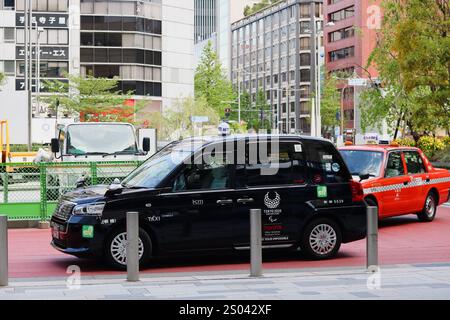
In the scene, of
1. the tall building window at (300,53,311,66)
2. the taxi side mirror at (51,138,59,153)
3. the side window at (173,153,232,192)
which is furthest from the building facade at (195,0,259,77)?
the side window at (173,153,232,192)

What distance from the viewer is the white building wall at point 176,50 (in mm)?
82938

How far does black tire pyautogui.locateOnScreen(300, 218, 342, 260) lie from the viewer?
12.7 m

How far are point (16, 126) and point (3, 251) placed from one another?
103ft

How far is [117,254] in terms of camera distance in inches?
456

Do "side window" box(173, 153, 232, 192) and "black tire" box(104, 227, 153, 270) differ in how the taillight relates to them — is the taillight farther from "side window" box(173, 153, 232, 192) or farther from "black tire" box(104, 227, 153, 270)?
"black tire" box(104, 227, 153, 270)

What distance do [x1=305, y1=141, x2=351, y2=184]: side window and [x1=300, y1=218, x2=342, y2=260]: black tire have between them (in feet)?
2.11

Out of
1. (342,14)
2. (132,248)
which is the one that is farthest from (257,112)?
(132,248)

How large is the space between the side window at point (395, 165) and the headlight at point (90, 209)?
7.97m

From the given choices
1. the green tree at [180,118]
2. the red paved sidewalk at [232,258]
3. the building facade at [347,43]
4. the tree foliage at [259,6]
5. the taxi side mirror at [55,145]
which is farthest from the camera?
the tree foliage at [259,6]

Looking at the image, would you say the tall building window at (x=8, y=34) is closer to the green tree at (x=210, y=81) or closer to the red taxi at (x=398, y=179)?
the green tree at (x=210, y=81)

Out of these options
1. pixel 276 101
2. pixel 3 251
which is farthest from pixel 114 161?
pixel 276 101

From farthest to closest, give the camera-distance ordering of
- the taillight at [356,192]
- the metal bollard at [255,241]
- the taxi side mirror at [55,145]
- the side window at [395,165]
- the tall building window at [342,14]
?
the tall building window at [342,14] < the taxi side mirror at [55,145] < the side window at [395,165] < the taillight at [356,192] < the metal bollard at [255,241]

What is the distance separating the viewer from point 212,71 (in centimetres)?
9188

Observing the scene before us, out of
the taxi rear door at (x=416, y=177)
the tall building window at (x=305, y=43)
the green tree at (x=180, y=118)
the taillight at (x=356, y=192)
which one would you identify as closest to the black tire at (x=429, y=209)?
the taxi rear door at (x=416, y=177)
